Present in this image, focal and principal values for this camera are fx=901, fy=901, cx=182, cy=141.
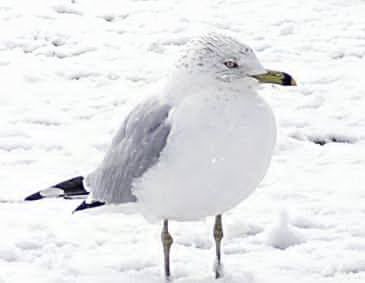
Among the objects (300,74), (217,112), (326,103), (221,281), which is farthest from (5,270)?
(300,74)

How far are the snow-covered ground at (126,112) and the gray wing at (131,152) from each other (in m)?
0.29

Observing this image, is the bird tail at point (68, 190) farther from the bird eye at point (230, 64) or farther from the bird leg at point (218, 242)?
the bird eye at point (230, 64)

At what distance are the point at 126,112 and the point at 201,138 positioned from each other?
2.63m

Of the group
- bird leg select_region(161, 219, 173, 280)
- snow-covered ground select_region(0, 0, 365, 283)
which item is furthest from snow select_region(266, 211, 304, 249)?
bird leg select_region(161, 219, 173, 280)

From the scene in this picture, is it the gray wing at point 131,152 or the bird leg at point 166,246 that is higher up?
the gray wing at point 131,152

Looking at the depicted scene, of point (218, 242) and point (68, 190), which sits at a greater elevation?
point (68, 190)

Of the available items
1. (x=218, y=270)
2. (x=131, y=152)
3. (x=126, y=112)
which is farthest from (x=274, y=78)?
(x=126, y=112)

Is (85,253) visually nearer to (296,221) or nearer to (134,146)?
(134,146)

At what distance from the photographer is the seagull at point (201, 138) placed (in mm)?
3631

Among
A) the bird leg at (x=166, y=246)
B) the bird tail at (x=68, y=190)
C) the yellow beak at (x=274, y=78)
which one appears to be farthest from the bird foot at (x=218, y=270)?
the yellow beak at (x=274, y=78)

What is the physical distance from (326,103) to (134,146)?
8.80 ft

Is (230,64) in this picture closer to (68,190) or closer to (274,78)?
(274,78)

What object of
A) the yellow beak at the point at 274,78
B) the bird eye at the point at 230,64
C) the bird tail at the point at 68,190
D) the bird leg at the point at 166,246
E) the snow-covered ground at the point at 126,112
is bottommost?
the snow-covered ground at the point at 126,112

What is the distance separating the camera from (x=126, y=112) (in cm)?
619
